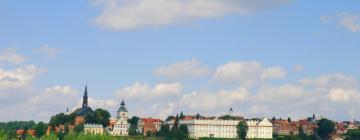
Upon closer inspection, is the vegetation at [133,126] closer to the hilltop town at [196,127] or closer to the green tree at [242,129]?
the hilltop town at [196,127]

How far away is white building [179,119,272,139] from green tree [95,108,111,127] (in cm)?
2221

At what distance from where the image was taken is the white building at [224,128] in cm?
19425

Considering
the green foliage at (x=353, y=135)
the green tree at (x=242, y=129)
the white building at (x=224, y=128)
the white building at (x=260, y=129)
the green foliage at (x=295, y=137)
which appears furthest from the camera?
the white building at (x=260, y=129)

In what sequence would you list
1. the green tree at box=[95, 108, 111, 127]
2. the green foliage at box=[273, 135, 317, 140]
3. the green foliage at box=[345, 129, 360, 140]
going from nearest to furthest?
1. the green foliage at box=[273, 135, 317, 140]
2. the green foliage at box=[345, 129, 360, 140]
3. the green tree at box=[95, 108, 111, 127]

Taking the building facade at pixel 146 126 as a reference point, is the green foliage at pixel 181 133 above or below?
below

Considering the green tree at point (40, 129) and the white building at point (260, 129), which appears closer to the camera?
the green tree at point (40, 129)

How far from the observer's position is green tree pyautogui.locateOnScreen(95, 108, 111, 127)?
190 meters

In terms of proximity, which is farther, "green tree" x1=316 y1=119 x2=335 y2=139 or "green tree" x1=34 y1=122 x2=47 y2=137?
"green tree" x1=316 y1=119 x2=335 y2=139

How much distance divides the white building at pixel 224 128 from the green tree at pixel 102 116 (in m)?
22.2

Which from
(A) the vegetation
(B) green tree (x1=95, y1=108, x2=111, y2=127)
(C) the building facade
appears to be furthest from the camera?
(B) green tree (x1=95, y1=108, x2=111, y2=127)

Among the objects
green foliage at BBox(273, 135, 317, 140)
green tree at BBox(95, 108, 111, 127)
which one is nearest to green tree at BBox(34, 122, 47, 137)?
green tree at BBox(95, 108, 111, 127)

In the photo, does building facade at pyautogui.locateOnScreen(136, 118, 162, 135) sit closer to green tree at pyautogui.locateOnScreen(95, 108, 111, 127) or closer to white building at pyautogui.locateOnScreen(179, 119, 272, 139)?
green tree at pyautogui.locateOnScreen(95, 108, 111, 127)

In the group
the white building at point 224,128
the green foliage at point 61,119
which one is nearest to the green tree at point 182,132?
the white building at point 224,128

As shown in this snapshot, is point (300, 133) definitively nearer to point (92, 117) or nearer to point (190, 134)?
point (190, 134)
